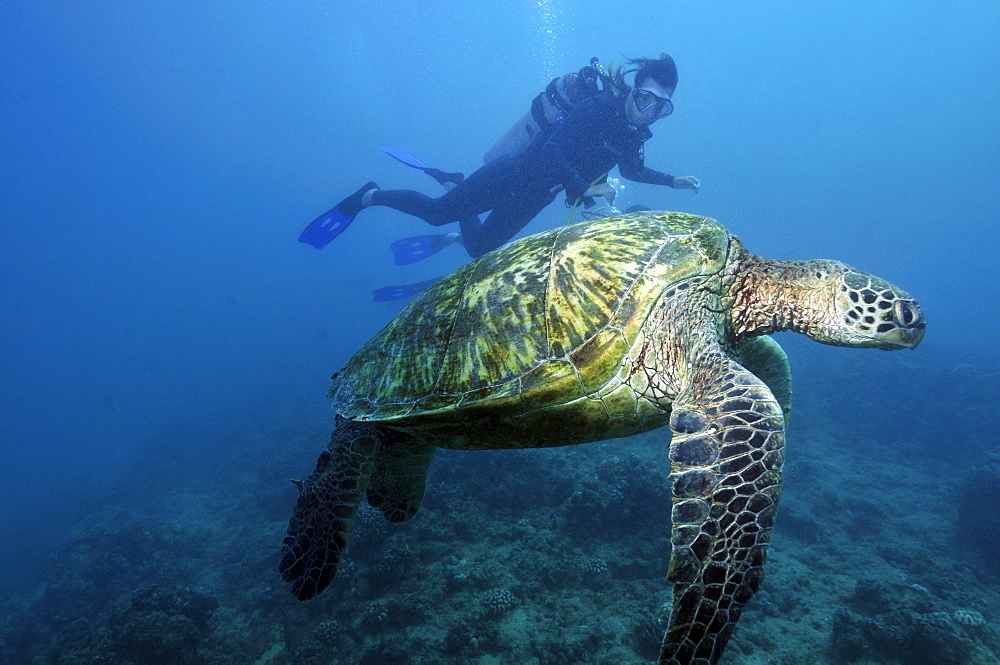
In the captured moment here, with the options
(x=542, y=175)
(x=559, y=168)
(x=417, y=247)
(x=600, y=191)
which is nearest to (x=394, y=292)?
(x=417, y=247)

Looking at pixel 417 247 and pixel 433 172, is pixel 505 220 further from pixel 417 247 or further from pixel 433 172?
pixel 417 247

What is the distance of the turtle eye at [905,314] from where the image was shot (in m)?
2.33

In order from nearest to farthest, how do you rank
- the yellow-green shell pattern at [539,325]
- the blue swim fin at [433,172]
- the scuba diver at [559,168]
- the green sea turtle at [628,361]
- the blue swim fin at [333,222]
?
the green sea turtle at [628,361], the yellow-green shell pattern at [539,325], the scuba diver at [559,168], the blue swim fin at [333,222], the blue swim fin at [433,172]

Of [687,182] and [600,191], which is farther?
[687,182]

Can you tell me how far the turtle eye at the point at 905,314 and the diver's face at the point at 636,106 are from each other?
7.20 metres

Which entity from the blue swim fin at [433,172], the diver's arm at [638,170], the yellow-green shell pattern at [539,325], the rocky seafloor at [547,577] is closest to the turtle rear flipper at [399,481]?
the yellow-green shell pattern at [539,325]

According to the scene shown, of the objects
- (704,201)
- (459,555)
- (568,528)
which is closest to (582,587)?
(568,528)

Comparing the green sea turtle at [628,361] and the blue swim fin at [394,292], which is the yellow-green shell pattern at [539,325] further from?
the blue swim fin at [394,292]

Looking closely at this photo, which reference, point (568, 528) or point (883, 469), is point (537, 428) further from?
point (883, 469)

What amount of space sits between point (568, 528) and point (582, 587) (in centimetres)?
116

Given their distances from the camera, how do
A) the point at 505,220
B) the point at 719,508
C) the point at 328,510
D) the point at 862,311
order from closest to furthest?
the point at 719,508 → the point at 862,311 → the point at 328,510 → the point at 505,220

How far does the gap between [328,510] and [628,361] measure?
8.23 ft

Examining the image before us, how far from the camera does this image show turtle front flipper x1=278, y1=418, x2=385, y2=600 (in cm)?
292

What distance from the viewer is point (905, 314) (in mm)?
2338
